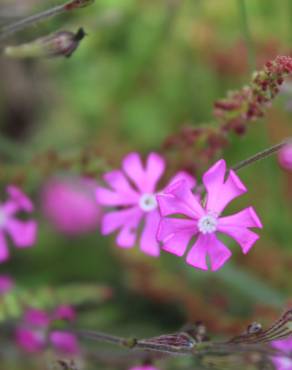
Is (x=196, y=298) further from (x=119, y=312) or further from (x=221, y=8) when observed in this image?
(x=221, y=8)

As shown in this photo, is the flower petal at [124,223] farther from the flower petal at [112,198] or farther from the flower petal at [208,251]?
the flower petal at [208,251]

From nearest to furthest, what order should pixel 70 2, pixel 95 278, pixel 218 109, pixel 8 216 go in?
pixel 70 2 → pixel 218 109 → pixel 8 216 → pixel 95 278

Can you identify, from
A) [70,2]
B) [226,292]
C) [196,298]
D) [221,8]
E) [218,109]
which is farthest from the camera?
[221,8]

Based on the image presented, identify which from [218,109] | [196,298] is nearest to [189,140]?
[218,109]

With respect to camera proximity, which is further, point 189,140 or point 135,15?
point 135,15

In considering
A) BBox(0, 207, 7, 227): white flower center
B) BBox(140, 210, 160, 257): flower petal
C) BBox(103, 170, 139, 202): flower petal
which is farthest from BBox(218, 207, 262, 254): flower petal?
BBox(0, 207, 7, 227): white flower center

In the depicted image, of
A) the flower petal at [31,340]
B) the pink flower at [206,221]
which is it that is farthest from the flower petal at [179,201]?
the flower petal at [31,340]

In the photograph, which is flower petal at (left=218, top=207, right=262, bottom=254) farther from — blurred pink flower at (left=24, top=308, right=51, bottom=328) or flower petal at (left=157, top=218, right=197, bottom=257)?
blurred pink flower at (left=24, top=308, right=51, bottom=328)
